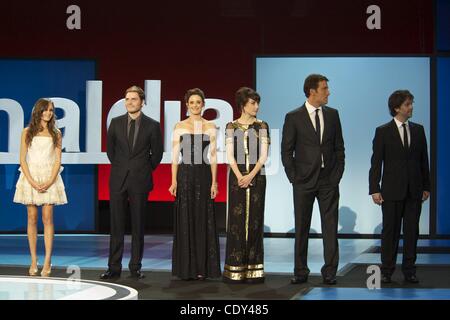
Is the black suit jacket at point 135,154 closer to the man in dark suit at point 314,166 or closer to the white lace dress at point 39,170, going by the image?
the white lace dress at point 39,170

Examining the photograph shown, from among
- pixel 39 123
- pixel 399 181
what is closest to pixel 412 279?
pixel 399 181

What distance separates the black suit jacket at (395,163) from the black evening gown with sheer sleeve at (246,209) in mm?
885

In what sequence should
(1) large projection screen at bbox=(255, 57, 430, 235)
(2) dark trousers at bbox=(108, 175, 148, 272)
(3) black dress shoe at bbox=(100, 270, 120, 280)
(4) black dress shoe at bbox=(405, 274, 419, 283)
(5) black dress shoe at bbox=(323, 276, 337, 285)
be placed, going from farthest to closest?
(1) large projection screen at bbox=(255, 57, 430, 235) < (2) dark trousers at bbox=(108, 175, 148, 272) < (3) black dress shoe at bbox=(100, 270, 120, 280) < (4) black dress shoe at bbox=(405, 274, 419, 283) < (5) black dress shoe at bbox=(323, 276, 337, 285)

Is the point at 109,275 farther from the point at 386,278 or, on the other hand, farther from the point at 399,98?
the point at 399,98

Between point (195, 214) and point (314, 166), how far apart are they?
1.08m

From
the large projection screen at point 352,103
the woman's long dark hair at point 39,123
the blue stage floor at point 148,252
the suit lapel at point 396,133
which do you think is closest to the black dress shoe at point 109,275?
the blue stage floor at point 148,252

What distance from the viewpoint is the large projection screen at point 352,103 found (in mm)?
10656

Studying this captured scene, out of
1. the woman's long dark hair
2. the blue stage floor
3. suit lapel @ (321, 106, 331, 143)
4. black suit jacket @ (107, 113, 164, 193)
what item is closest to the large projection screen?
the blue stage floor

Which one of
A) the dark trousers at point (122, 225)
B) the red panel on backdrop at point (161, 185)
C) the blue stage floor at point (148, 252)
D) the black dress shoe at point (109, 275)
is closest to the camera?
the black dress shoe at point (109, 275)

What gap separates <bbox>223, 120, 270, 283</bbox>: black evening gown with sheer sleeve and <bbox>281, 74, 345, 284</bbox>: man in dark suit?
0.25 meters

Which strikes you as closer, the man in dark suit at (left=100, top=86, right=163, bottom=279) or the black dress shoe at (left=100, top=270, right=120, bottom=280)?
the black dress shoe at (left=100, top=270, right=120, bottom=280)

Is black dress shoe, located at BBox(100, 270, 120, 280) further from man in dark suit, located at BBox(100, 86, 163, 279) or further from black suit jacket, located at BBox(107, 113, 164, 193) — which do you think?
black suit jacket, located at BBox(107, 113, 164, 193)

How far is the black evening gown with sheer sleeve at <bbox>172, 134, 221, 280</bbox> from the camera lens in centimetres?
716

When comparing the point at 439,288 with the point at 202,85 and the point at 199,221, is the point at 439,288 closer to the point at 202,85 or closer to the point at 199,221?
the point at 199,221
